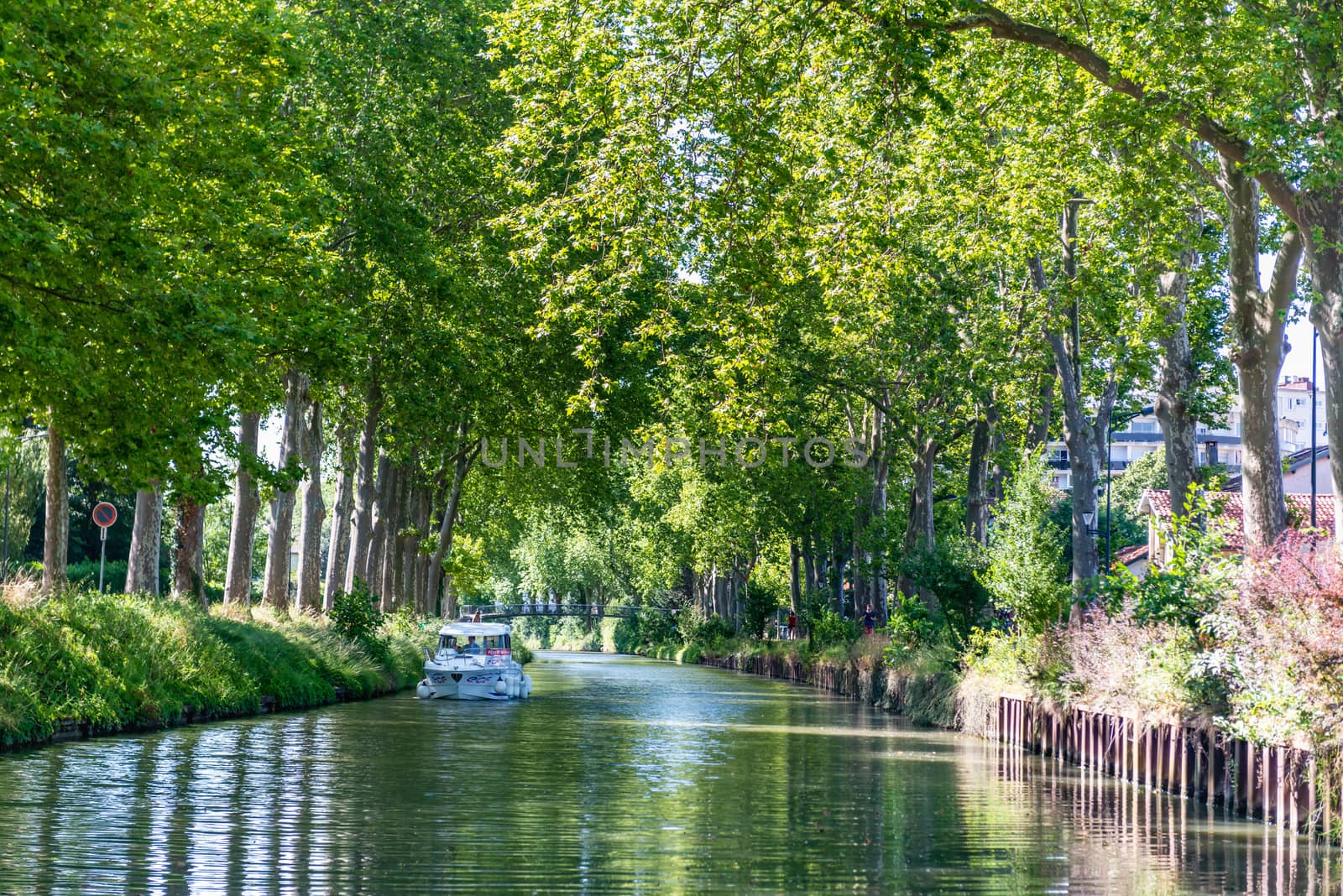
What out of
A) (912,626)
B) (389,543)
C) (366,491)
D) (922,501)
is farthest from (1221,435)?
(912,626)

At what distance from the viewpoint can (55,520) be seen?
2955 centimetres

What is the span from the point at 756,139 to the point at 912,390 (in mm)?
25916

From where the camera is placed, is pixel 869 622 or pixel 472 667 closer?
pixel 472 667

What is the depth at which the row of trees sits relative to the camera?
19156 millimetres

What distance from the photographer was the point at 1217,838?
15680 millimetres

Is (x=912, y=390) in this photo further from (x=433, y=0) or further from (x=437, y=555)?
(x=437, y=555)

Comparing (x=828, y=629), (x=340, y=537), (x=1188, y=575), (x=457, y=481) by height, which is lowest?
(x=828, y=629)

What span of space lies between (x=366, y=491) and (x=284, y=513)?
929 centimetres

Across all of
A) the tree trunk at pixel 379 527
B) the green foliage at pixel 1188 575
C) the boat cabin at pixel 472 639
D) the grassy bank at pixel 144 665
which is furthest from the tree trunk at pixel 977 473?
the tree trunk at pixel 379 527

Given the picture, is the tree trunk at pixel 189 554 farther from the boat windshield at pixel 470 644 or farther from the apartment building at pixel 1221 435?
the apartment building at pixel 1221 435

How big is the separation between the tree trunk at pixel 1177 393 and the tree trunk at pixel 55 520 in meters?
19.9

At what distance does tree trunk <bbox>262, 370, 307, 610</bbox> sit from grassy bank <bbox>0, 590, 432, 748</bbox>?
6.34 ft

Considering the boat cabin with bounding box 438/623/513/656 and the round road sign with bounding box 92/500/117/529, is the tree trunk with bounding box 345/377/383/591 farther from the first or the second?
the round road sign with bounding box 92/500/117/529

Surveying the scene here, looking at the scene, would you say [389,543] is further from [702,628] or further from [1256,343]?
[1256,343]
